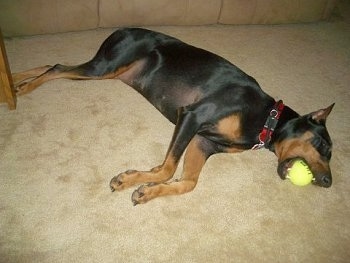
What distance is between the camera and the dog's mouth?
2.33 m

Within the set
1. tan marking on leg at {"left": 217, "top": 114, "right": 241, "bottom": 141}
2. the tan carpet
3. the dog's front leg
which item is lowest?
the tan carpet

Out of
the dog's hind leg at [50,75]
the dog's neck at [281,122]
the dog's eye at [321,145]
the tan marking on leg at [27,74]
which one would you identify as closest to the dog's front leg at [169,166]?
the dog's neck at [281,122]

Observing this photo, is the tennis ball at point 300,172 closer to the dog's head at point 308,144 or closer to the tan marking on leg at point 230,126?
the dog's head at point 308,144

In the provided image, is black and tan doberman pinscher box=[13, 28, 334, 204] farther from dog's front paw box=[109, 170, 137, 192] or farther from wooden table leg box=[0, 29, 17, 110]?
wooden table leg box=[0, 29, 17, 110]

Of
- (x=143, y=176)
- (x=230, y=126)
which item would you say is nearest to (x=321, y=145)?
(x=230, y=126)

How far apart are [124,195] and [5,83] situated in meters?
1.32

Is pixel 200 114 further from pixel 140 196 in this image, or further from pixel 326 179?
pixel 326 179

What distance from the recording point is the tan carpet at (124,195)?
2.05 m

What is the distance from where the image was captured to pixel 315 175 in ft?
7.72

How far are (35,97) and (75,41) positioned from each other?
42.1 inches

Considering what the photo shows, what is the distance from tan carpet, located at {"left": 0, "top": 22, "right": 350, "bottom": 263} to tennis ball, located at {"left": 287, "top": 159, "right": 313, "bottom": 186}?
0.69 ft

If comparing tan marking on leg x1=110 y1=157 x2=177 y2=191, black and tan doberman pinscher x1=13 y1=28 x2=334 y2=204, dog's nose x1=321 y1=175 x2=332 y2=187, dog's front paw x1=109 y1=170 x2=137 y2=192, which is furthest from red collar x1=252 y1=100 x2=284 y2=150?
dog's front paw x1=109 y1=170 x2=137 y2=192

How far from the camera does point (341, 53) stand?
4391mm

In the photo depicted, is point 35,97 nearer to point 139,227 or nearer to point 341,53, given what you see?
point 139,227
